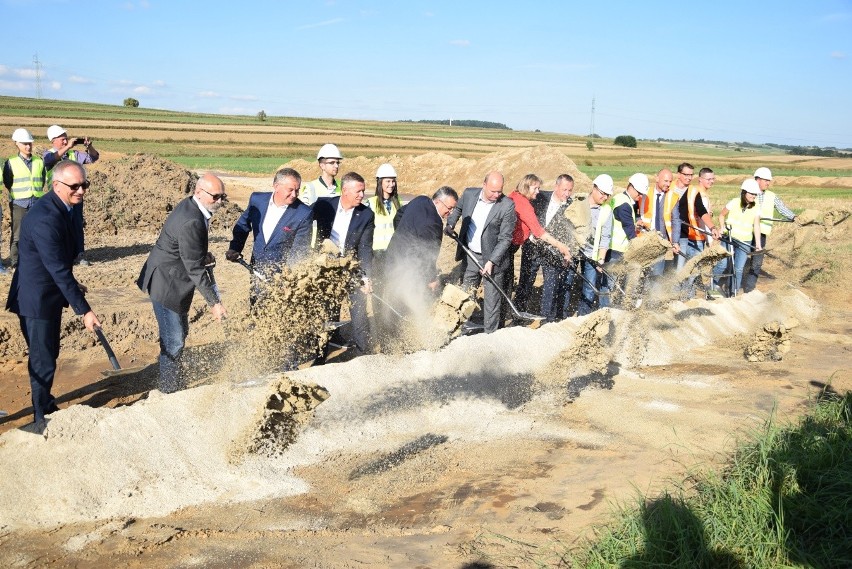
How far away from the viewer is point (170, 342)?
5930 mm

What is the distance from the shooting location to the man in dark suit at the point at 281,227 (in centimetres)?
624

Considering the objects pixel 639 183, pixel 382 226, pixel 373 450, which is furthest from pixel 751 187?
pixel 373 450

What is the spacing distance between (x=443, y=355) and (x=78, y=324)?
13.4 ft

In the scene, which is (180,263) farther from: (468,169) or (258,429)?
(468,169)

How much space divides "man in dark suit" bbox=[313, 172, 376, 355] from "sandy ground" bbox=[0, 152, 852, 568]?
3.14 feet

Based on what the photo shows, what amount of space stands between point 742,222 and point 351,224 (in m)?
5.47

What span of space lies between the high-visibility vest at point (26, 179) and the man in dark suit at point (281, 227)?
16.6ft

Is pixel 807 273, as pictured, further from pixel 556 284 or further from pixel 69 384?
pixel 69 384

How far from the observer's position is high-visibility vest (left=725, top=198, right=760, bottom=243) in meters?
9.98

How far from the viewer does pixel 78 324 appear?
828cm

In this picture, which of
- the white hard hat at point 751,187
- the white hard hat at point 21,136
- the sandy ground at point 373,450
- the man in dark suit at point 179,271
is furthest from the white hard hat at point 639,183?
the white hard hat at point 21,136

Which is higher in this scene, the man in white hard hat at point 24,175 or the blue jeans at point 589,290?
the man in white hard hat at point 24,175

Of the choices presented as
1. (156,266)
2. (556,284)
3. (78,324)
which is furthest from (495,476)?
(78,324)

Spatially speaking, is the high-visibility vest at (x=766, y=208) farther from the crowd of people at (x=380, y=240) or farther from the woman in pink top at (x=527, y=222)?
the woman in pink top at (x=527, y=222)
